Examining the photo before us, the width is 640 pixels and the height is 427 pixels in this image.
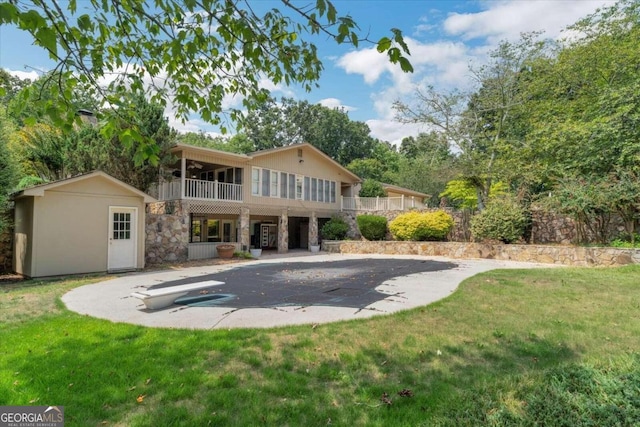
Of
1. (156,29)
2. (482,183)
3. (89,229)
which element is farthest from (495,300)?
(482,183)

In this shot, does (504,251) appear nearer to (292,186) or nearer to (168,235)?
(292,186)

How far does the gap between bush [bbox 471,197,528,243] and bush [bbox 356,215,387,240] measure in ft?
17.5

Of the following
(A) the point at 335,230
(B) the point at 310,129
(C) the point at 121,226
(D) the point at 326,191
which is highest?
(B) the point at 310,129

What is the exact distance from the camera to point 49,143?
15.2m

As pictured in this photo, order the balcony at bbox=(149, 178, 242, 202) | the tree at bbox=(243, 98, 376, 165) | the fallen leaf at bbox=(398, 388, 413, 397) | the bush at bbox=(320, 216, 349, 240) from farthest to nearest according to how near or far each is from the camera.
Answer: the tree at bbox=(243, 98, 376, 165), the bush at bbox=(320, 216, 349, 240), the balcony at bbox=(149, 178, 242, 202), the fallen leaf at bbox=(398, 388, 413, 397)

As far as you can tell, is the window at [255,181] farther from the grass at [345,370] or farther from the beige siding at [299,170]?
the grass at [345,370]

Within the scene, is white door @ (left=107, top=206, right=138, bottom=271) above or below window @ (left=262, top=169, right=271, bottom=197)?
below

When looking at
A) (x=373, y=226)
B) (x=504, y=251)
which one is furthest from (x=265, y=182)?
(x=504, y=251)

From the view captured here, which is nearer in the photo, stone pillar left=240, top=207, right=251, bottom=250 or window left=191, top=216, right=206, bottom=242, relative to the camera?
stone pillar left=240, top=207, right=251, bottom=250

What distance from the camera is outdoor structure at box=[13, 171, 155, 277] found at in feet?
32.5

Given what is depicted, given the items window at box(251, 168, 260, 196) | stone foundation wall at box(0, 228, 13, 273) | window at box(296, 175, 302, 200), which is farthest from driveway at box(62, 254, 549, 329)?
window at box(296, 175, 302, 200)

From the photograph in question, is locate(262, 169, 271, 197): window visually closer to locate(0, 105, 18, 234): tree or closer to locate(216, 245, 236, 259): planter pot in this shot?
locate(216, 245, 236, 259): planter pot

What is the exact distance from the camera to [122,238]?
38.3ft

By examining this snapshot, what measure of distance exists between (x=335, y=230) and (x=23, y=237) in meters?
14.9
